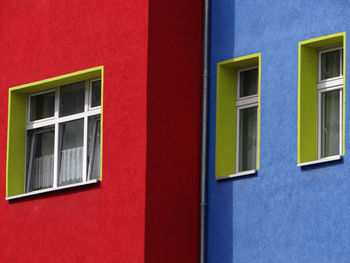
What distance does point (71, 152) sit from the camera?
19.2 meters

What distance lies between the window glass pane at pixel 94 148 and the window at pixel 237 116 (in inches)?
69.2

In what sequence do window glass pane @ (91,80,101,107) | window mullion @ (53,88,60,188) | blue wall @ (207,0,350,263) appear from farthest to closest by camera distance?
1. window mullion @ (53,88,60,188)
2. window glass pane @ (91,80,101,107)
3. blue wall @ (207,0,350,263)

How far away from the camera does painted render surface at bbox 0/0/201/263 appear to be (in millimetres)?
17578

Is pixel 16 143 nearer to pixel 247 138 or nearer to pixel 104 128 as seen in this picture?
pixel 104 128

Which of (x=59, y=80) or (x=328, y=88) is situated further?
(x=59, y=80)

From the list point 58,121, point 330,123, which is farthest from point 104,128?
point 330,123

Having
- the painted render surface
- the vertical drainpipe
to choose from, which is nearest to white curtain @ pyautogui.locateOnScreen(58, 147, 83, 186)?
the painted render surface

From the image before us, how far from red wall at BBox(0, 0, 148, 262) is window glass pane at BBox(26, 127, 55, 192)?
0.40m

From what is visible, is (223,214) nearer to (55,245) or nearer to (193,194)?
(193,194)

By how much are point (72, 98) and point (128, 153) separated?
1907 millimetres

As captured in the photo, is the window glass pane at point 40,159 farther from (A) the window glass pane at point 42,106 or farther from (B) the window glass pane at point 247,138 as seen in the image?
(B) the window glass pane at point 247,138

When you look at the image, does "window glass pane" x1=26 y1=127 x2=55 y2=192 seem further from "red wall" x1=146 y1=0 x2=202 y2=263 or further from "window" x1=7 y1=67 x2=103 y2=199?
"red wall" x1=146 y1=0 x2=202 y2=263

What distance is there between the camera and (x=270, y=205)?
17125mm

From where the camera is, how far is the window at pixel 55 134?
18.9m
